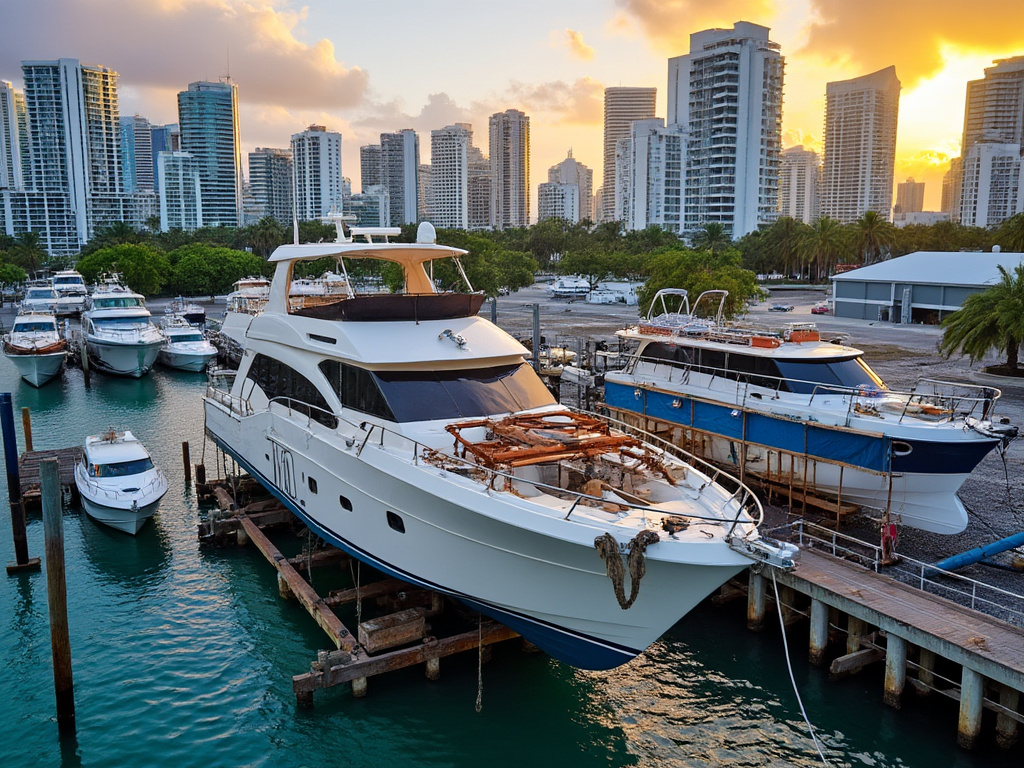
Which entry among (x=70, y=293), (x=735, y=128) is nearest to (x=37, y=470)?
(x=70, y=293)

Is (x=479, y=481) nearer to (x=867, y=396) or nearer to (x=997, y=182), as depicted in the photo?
(x=867, y=396)

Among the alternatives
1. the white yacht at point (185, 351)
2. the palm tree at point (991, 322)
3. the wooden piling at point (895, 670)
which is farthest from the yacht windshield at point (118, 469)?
the palm tree at point (991, 322)

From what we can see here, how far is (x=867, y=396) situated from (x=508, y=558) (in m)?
9.15

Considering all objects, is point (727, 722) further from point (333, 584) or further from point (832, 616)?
point (333, 584)

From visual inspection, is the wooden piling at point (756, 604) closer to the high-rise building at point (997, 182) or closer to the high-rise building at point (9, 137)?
the high-rise building at point (997, 182)

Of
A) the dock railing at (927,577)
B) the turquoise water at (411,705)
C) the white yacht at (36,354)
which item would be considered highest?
the white yacht at (36,354)

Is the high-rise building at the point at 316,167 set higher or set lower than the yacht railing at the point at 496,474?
higher

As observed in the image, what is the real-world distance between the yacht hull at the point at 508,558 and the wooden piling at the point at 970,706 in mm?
3343

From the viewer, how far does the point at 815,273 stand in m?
93.1

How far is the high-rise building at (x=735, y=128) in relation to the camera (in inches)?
4815

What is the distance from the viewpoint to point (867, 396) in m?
15.3

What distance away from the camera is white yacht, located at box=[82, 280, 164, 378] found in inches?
1453

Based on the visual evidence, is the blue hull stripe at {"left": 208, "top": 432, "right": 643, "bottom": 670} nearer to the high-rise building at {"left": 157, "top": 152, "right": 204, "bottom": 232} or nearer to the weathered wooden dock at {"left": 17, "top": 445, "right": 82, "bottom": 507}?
the weathered wooden dock at {"left": 17, "top": 445, "right": 82, "bottom": 507}

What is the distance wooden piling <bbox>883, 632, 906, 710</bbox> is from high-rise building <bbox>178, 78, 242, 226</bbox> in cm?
18243
